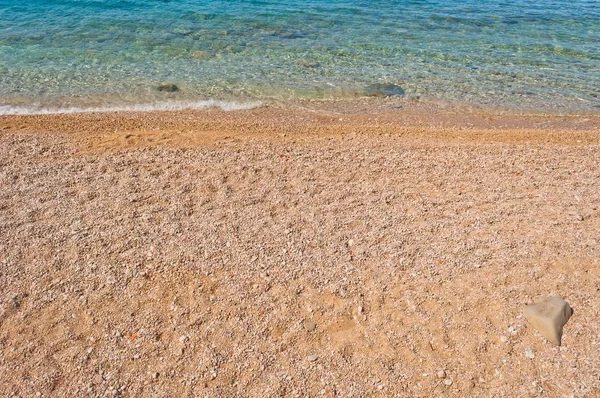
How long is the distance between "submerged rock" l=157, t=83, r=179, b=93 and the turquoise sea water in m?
0.20

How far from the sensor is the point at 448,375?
15.0 ft

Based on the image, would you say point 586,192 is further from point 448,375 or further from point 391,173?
point 448,375

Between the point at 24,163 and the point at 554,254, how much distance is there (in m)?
7.32

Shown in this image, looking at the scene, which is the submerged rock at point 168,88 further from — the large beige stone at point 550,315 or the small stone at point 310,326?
the large beige stone at point 550,315

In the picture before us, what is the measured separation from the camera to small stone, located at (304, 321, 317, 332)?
5.02m

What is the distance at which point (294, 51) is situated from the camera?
47.4 ft

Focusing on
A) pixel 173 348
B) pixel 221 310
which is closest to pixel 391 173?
pixel 221 310

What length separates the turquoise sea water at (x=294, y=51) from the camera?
38.8 feet

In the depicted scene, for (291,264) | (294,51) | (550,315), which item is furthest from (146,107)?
(550,315)

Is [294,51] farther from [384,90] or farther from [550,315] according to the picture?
[550,315]

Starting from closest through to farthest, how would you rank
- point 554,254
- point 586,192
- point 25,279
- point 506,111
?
point 25,279, point 554,254, point 586,192, point 506,111

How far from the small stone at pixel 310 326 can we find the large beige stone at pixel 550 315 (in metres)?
2.04

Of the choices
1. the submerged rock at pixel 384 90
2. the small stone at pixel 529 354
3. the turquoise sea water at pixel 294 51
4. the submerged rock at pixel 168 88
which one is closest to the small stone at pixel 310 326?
the small stone at pixel 529 354

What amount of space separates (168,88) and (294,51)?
13.6 feet
